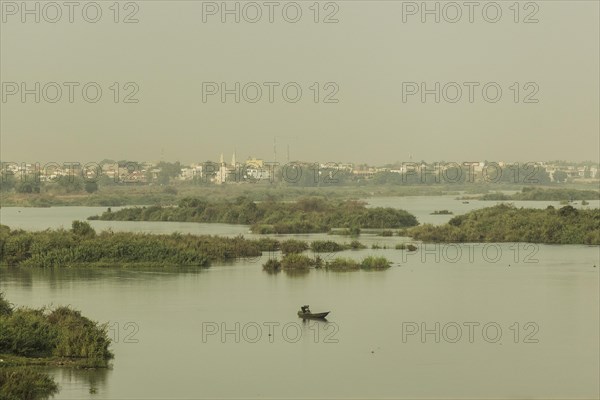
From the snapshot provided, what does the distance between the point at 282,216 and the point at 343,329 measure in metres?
23.1

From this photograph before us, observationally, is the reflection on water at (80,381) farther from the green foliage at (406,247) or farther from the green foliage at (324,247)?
the green foliage at (406,247)

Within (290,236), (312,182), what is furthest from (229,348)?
(312,182)

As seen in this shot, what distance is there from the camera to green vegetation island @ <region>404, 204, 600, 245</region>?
33781mm

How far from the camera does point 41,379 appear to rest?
13.3 metres

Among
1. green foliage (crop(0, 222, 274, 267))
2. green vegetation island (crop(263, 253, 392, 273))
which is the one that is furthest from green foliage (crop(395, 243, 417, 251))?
green foliage (crop(0, 222, 274, 267))

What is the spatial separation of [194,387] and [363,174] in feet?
260

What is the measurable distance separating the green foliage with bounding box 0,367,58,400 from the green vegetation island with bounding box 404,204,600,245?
22647 millimetres

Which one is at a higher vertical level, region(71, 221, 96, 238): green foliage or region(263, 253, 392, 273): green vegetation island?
region(71, 221, 96, 238): green foliage

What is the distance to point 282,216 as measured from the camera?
4147 cm

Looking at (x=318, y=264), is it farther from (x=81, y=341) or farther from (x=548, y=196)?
(x=548, y=196)

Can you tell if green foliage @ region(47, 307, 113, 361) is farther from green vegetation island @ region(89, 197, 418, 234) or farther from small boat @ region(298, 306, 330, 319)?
green vegetation island @ region(89, 197, 418, 234)

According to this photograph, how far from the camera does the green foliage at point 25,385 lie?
41.4ft

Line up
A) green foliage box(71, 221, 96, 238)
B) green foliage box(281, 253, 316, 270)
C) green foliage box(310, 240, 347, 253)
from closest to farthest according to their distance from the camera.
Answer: green foliage box(281, 253, 316, 270) < green foliage box(71, 221, 96, 238) < green foliage box(310, 240, 347, 253)

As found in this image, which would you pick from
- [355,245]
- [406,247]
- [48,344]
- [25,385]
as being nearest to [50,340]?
[48,344]
